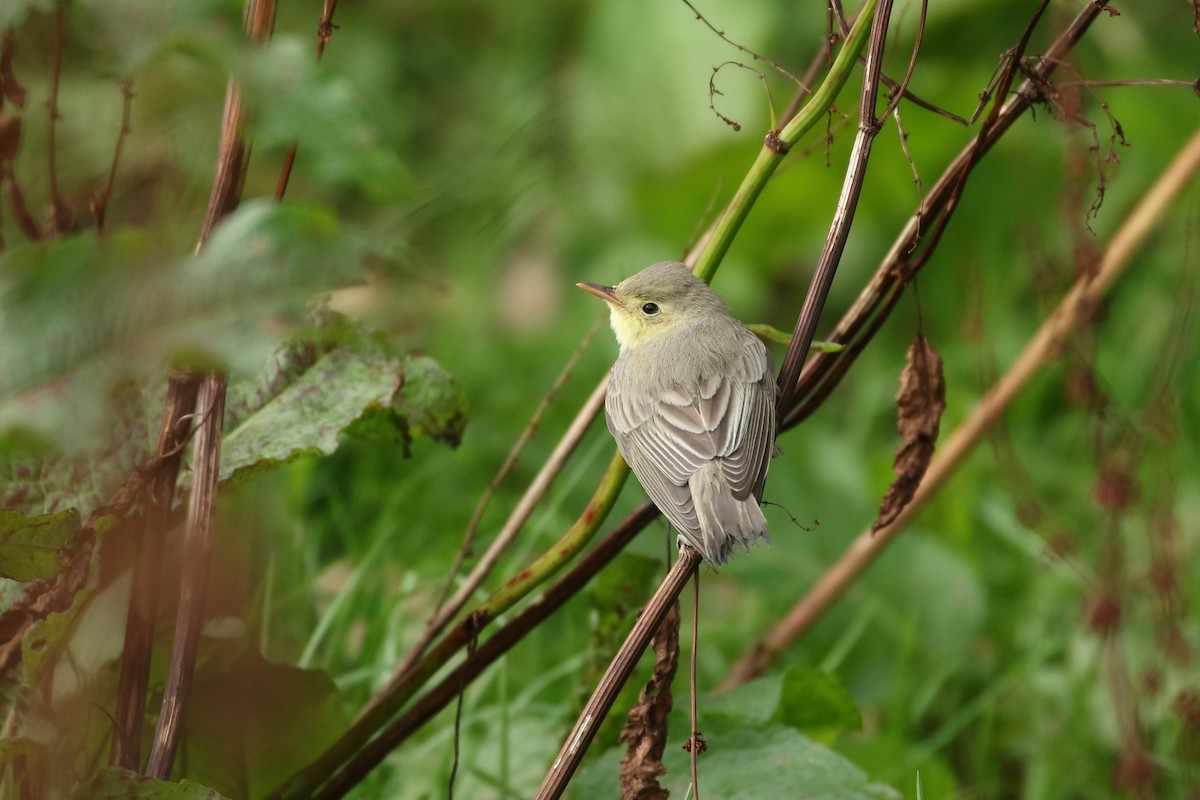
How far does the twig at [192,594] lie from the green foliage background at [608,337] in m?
0.14

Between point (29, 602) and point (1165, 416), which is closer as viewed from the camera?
point (29, 602)

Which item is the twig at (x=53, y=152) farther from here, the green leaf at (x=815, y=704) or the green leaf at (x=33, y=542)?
the green leaf at (x=815, y=704)

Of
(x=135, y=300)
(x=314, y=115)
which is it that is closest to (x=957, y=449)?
(x=314, y=115)

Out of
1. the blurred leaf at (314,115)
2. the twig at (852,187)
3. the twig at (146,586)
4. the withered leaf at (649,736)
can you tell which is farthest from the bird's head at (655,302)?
the blurred leaf at (314,115)

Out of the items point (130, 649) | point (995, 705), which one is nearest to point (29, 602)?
point (130, 649)

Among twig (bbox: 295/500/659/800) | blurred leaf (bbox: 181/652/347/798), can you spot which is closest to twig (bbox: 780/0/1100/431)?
twig (bbox: 295/500/659/800)

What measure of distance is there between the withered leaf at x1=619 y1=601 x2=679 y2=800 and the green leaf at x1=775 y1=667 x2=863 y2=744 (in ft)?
2.60

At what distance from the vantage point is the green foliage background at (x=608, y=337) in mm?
1255

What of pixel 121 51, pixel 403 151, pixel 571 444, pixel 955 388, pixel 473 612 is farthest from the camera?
pixel 403 151

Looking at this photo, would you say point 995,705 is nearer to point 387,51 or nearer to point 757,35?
point 757,35

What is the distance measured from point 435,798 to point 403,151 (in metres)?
4.17

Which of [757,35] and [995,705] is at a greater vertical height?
[757,35]

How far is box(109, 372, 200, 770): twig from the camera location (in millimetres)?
1936

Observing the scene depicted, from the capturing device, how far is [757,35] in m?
5.50
